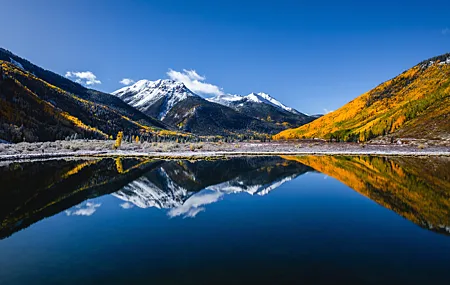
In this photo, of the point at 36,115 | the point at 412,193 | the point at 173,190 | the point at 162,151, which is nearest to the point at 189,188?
the point at 173,190

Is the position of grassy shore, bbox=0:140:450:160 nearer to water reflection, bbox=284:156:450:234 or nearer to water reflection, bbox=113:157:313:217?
water reflection, bbox=113:157:313:217

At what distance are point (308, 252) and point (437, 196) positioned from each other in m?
14.4

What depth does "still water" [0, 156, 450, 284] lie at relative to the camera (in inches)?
352

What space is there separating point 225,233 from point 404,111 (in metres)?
130

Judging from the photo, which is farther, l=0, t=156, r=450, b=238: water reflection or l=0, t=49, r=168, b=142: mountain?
l=0, t=49, r=168, b=142: mountain

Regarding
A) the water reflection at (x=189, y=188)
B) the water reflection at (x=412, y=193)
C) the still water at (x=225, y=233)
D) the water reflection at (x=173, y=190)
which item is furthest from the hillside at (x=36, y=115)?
the water reflection at (x=412, y=193)

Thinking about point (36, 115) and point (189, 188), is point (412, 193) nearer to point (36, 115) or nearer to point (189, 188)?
point (189, 188)

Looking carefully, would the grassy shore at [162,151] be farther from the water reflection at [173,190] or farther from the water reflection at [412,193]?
the water reflection at [412,193]

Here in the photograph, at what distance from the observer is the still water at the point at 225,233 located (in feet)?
29.3

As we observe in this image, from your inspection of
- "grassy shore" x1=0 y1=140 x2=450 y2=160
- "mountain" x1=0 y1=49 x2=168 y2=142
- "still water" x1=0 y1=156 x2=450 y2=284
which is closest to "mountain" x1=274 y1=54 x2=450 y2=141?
"grassy shore" x1=0 y1=140 x2=450 y2=160

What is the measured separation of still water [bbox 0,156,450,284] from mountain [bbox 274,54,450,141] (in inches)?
3236

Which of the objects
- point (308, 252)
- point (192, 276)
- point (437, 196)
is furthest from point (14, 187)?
point (437, 196)

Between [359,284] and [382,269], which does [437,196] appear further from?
[359,284]

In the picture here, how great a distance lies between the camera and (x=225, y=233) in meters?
13.0
